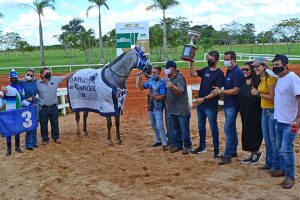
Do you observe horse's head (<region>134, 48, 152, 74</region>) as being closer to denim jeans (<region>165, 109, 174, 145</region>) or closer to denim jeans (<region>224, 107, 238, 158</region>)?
denim jeans (<region>165, 109, 174, 145</region>)

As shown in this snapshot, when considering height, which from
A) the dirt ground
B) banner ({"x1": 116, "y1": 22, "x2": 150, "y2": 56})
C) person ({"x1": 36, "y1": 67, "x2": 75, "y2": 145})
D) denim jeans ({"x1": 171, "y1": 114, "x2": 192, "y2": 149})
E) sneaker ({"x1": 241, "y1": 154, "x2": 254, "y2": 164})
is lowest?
the dirt ground

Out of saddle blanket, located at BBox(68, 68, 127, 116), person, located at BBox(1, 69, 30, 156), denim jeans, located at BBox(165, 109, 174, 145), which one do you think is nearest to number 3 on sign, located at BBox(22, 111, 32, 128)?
person, located at BBox(1, 69, 30, 156)

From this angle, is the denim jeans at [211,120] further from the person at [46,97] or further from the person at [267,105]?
the person at [46,97]

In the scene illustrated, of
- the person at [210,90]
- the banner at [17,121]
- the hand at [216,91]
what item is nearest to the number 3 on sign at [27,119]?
the banner at [17,121]

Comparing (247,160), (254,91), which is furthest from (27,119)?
(254,91)

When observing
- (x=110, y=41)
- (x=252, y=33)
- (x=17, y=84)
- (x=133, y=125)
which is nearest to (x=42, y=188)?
(x=17, y=84)

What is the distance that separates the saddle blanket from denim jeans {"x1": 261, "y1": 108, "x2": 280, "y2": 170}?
336cm

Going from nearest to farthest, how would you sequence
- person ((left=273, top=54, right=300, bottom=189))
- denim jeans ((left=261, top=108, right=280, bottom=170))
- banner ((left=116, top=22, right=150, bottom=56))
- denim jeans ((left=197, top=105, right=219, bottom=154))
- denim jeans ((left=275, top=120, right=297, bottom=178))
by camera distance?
person ((left=273, top=54, right=300, bottom=189)) < denim jeans ((left=275, top=120, right=297, bottom=178)) < denim jeans ((left=261, top=108, right=280, bottom=170)) < denim jeans ((left=197, top=105, right=219, bottom=154)) < banner ((left=116, top=22, right=150, bottom=56))

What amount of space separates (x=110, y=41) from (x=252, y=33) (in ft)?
97.5

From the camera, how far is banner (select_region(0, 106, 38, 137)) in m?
7.81

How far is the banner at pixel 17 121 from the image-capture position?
25.6 ft

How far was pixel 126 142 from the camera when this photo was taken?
8.85 meters

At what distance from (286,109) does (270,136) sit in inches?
33.0

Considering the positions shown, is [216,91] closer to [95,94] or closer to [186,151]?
[186,151]
